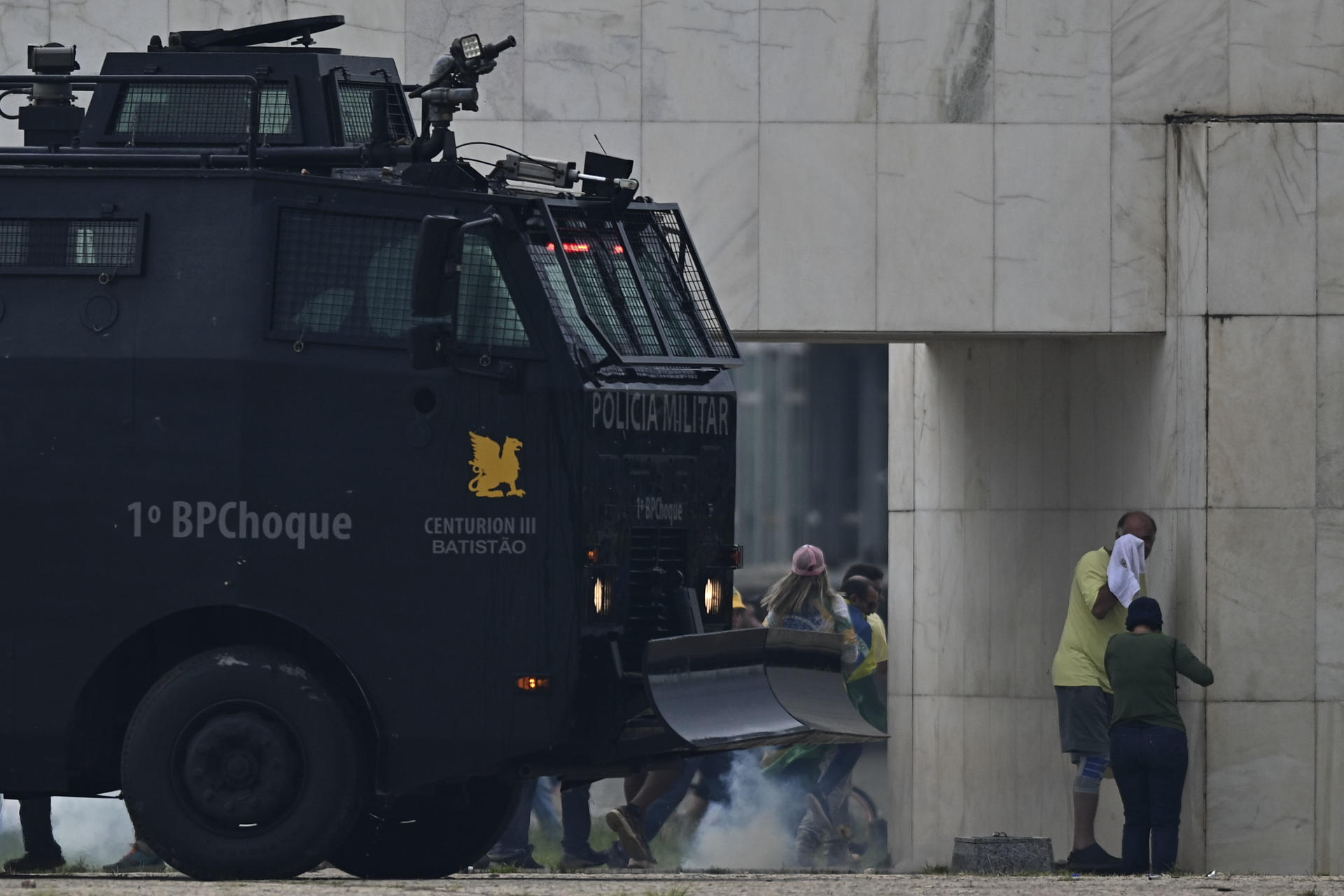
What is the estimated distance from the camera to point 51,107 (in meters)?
12.4

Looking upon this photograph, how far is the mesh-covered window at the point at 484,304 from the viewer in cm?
1131

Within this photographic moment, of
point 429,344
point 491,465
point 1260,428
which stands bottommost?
point 491,465

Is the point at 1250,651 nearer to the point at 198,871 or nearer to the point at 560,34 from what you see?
the point at 560,34

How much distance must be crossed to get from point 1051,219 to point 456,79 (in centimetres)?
592

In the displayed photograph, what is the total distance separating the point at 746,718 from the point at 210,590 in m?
2.26

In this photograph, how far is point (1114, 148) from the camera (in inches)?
671

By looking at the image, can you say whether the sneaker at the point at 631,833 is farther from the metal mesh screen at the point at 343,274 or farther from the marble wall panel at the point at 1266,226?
the metal mesh screen at the point at 343,274

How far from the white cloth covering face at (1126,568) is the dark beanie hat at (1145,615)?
0.69 m

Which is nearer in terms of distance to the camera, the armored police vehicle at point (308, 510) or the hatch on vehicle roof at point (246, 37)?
the armored police vehicle at point (308, 510)

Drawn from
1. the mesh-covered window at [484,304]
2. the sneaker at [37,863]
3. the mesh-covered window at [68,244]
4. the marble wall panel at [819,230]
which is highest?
the marble wall panel at [819,230]

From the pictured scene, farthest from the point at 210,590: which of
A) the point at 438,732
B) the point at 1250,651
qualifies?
the point at 1250,651

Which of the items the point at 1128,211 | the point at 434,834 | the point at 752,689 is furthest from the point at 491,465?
the point at 1128,211

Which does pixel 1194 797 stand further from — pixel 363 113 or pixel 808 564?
pixel 363 113

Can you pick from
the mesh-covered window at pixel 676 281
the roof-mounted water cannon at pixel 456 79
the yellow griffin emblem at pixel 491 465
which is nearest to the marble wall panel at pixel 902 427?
the mesh-covered window at pixel 676 281
